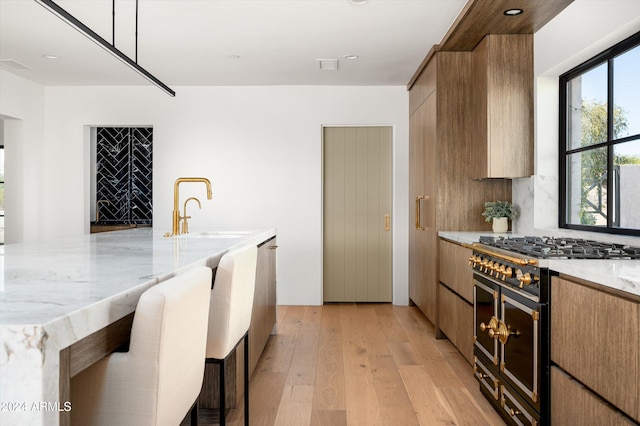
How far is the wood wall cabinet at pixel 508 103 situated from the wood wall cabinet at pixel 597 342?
1692 mm

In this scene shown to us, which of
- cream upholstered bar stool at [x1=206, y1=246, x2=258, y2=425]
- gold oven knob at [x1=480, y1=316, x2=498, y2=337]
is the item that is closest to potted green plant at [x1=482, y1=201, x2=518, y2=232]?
gold oven knob at [x1=480, y1=316, x2=498, y2=337]

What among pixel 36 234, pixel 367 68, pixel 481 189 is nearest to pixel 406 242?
pixel 481 189

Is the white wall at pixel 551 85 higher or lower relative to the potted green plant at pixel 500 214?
higher

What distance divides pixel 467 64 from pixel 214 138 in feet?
9.04

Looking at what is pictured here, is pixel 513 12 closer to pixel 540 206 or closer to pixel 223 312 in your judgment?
pixel 540 206

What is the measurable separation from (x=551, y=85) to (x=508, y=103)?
31cm

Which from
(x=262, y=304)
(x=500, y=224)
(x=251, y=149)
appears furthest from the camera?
(x=251, y=149)

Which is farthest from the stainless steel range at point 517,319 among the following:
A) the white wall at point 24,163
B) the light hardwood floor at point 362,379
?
the white wall at point 24,163

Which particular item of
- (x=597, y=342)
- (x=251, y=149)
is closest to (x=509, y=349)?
(x=597, y=342)

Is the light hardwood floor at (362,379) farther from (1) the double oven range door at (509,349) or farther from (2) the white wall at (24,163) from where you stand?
(2) the white wall at (24,163)

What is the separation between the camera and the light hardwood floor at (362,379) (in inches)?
93.0

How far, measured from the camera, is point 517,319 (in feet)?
6.85

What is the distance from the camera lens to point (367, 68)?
4.49 m

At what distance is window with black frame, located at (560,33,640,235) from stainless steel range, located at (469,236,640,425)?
47 cm
